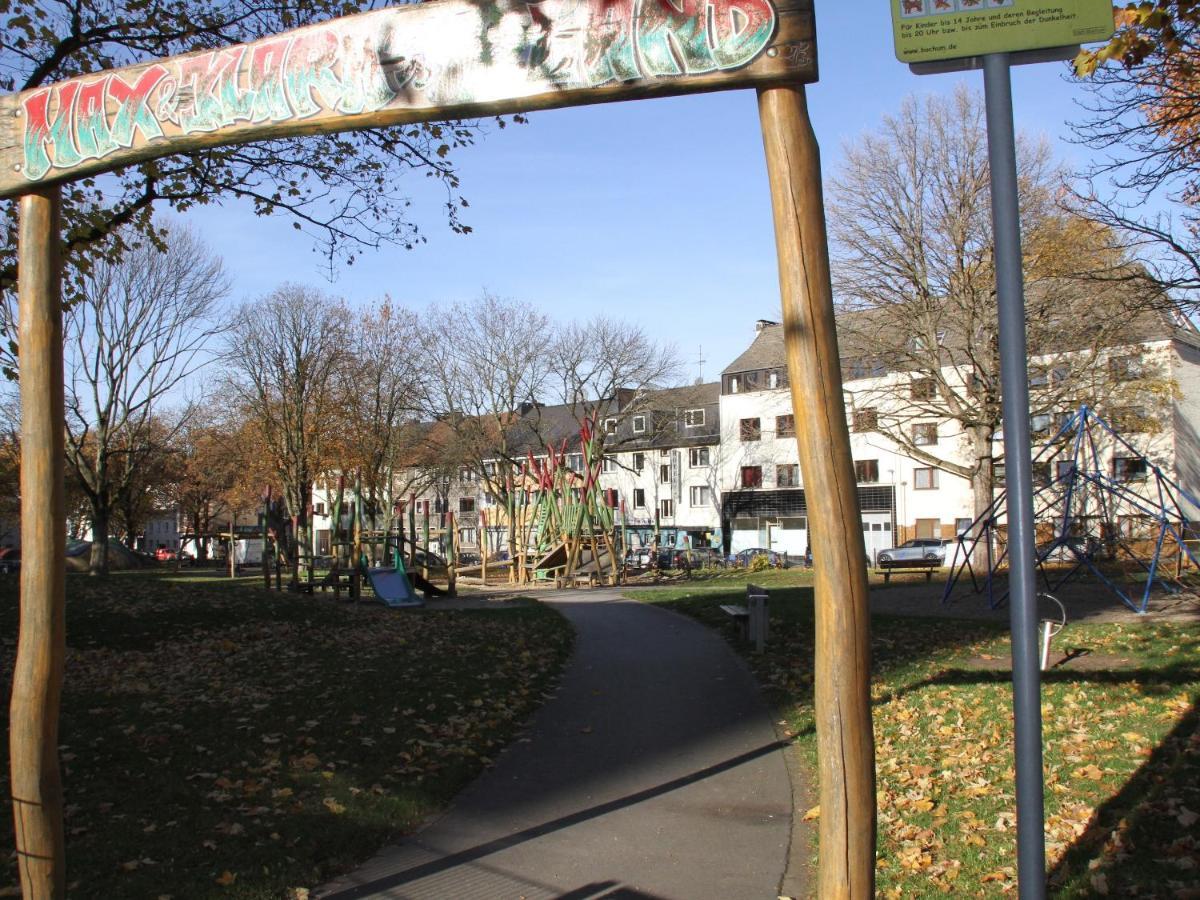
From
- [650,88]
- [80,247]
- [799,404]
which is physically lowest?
[799,404]

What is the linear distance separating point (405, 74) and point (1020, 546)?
3.32 metres

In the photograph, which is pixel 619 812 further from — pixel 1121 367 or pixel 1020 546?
pixel 1121 367

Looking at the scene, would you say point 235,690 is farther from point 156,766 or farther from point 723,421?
point 723,421

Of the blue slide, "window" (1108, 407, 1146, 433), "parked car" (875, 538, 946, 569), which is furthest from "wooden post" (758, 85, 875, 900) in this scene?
"parked car" (875, 538, 946, 569)

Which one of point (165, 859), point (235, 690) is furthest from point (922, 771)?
point (235, 690)

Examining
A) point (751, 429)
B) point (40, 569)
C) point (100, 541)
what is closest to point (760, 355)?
point (751, 429)

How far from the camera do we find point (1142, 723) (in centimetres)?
775

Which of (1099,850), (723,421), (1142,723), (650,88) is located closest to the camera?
(650,88)

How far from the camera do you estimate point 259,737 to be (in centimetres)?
819

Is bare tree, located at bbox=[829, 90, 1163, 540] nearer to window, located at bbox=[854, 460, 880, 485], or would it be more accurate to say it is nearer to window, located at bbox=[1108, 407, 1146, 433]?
window, located at bbox=[1108, 407, 1146, 433]

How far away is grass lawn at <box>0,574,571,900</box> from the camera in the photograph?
222 inches

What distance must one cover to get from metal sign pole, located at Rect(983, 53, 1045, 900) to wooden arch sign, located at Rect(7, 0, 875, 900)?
878 millimetres

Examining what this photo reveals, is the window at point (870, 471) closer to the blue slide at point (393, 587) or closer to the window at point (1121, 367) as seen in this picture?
the window at point (1121, 367)

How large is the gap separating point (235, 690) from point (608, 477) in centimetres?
6006
